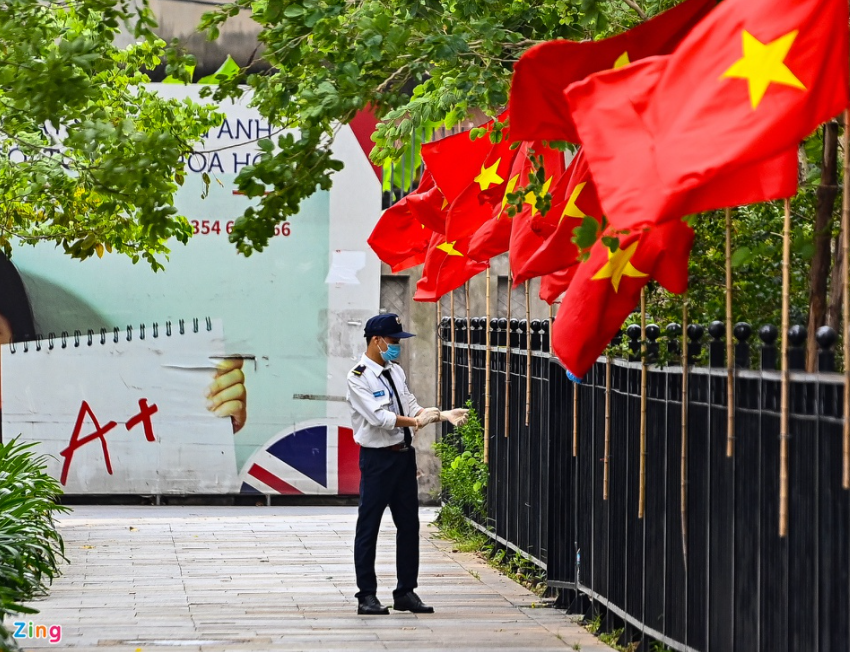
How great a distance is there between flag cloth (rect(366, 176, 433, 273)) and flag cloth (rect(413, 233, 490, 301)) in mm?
1328

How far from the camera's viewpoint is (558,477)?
35.3 ft

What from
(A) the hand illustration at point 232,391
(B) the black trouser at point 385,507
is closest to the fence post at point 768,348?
(B) the black trouser at point 385,507

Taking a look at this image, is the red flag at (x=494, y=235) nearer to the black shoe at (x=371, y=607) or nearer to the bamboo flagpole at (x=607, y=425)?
the bamboo flagpole at (x=607, y=425)

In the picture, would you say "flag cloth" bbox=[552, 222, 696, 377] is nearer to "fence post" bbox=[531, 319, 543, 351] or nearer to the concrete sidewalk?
the concrete sidewalk

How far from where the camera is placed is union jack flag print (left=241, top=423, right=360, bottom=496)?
18.5 meters

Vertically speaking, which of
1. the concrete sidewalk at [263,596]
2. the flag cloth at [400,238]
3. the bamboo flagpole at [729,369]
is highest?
the flag cloth at [400,238]

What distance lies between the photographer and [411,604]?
10234mm

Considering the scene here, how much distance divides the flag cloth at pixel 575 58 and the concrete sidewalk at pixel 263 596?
3608 mm

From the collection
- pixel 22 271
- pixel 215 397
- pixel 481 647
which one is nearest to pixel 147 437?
pixel 215 397

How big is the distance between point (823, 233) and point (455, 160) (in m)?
4.73

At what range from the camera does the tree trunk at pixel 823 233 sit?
7512mm

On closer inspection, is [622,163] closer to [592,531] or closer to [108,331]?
[592,531]

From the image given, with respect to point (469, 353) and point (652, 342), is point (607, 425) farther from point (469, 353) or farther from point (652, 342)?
point (469, 353)

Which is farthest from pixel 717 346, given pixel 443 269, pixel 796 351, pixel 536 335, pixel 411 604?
pixel 443 269
